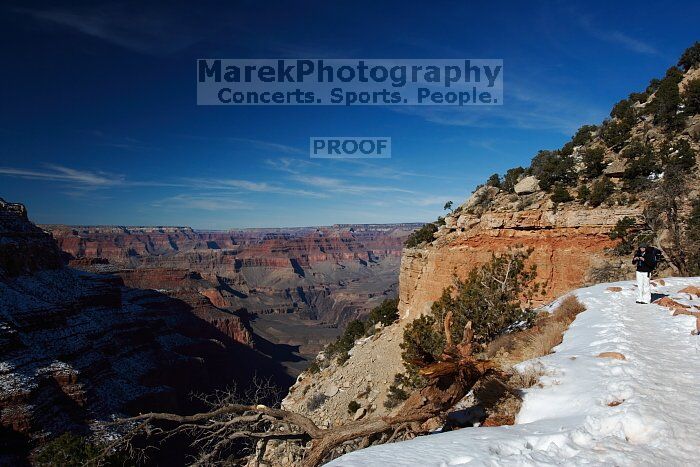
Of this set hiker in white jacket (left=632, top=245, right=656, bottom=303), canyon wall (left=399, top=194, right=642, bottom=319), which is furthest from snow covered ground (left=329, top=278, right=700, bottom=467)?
canyon wall (left=399, top=194, right=642, bottom=319)

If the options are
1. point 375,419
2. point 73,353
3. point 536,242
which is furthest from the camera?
point 73,353

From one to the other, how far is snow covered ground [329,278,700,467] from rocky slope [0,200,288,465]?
12.7 meters

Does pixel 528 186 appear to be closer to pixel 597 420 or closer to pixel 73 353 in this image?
pixel 597 420

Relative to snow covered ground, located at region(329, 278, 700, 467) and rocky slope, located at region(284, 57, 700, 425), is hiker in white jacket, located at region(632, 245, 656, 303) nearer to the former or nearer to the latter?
snow covered ground, located at region(329, 278, 700, 467)

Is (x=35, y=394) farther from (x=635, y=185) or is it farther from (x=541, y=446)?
(x=635, y=185)

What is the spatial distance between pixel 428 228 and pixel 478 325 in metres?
17.2

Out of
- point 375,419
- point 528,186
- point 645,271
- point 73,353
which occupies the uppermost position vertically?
point 528,186

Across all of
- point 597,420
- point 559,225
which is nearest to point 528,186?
point 559,225

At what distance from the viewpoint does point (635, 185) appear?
61.7 feet

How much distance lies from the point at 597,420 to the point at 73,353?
170 ft

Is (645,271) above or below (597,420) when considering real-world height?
above

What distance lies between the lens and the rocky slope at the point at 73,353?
32.6 m

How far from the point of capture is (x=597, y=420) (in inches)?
180

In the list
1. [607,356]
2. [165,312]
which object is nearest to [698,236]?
[607,356]
